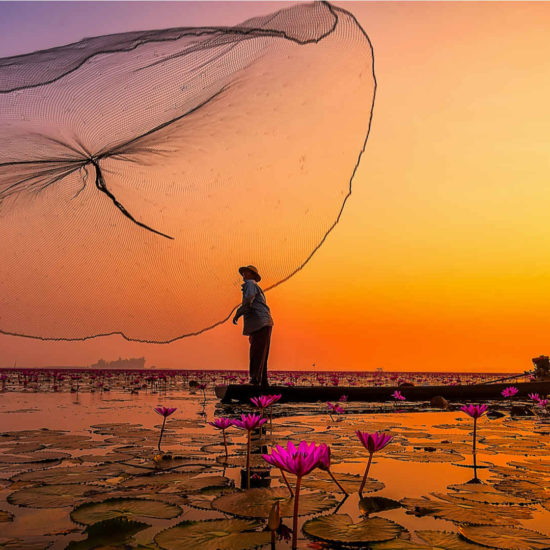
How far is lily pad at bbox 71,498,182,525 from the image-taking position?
2.27 meters

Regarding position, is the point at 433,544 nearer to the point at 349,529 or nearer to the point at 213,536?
the point at 349,529

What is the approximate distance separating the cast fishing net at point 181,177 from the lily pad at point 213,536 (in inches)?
151

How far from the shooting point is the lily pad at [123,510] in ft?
7.45

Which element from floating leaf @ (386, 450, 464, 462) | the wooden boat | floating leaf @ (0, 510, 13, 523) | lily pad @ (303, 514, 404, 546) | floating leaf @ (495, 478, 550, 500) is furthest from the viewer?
the wooden boat

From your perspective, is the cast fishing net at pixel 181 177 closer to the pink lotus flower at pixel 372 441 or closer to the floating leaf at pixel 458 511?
the pink lotus flower at pixel 372 441

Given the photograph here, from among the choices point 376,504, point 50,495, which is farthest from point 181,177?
point 376,504

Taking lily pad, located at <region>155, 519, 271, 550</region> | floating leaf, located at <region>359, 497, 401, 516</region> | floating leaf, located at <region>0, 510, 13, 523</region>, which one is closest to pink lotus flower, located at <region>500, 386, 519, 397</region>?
floating leaf, located at <region>359, 497, 401, 516</region>

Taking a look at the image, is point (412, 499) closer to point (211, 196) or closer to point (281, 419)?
point (211, 196)

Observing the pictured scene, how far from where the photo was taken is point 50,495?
270 cm

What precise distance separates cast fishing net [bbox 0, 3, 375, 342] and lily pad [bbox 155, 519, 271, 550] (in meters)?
3.82

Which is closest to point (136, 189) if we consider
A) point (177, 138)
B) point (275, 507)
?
point (177, 138)

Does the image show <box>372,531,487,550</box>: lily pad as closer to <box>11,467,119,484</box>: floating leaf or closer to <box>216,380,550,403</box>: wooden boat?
<box>11,467,119,484</box>: floating leaf

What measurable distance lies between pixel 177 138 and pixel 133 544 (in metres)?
4.30

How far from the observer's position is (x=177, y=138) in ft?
17.5
